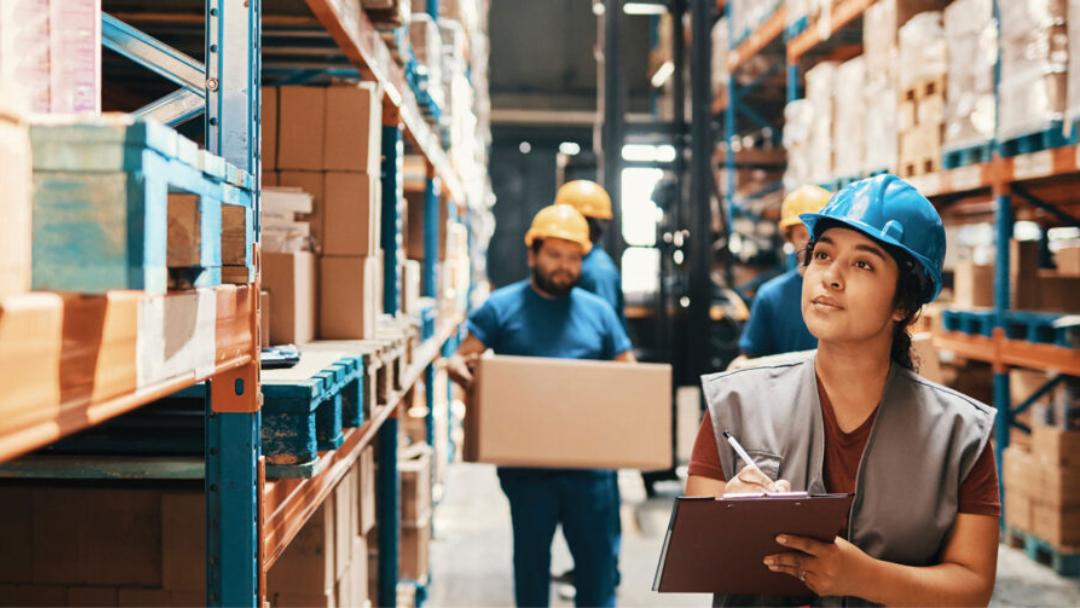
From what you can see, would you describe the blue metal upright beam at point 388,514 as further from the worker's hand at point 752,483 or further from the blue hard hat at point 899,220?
the blue hard hat at point 899,220

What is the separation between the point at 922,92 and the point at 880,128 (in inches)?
23.9

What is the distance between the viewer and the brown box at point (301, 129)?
119 inches

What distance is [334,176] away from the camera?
307cm

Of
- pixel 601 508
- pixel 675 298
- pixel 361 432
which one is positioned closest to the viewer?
pixel 361 432

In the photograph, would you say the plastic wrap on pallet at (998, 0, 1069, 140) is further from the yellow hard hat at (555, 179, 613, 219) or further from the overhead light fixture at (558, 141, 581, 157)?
the overhead light fixture at (558, 141, 581, 157)

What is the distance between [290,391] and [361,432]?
863mm

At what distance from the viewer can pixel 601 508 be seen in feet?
13.4

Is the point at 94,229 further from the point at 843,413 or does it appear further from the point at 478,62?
the point at 478,62

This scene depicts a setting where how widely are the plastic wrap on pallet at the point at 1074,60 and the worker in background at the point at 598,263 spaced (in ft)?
8.33

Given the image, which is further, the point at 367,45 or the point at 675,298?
the point at 675,298

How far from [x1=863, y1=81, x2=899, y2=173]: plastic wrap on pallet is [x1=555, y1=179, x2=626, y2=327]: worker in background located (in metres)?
2.01

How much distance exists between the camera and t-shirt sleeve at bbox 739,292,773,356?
14.3ft

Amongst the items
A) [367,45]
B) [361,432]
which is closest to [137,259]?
[361,432]

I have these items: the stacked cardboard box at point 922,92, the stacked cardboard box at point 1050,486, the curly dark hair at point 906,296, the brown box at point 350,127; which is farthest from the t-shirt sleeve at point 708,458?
the stacked cardboard box at point 922,92
